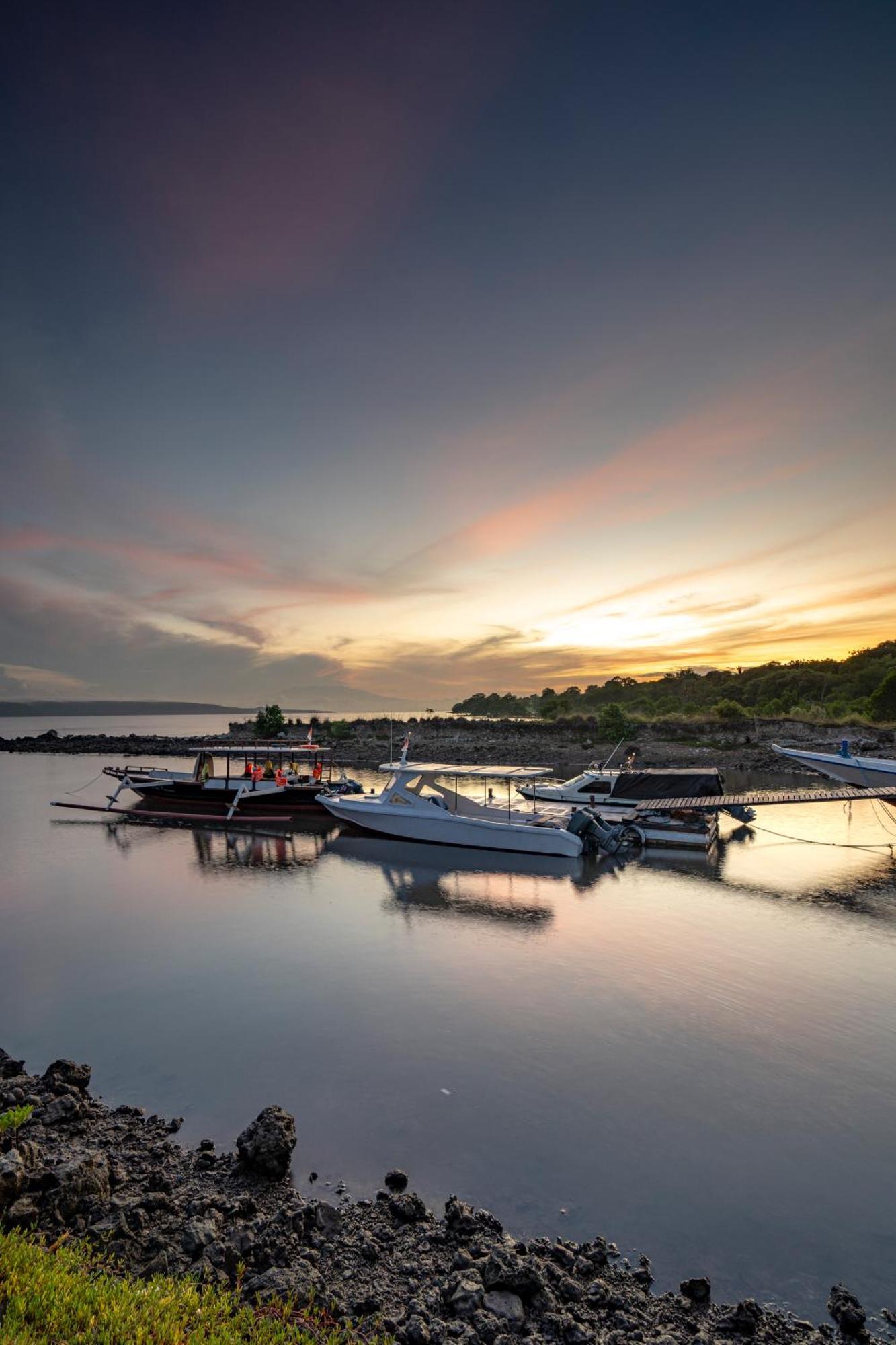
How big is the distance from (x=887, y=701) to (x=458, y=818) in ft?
245

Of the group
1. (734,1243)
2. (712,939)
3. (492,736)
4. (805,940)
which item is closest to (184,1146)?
(734,1243)

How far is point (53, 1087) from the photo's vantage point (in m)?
8.53

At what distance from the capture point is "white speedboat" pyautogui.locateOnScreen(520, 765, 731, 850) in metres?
26.3

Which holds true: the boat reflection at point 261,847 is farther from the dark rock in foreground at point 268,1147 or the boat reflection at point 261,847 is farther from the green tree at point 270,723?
the green tree at point 270,723

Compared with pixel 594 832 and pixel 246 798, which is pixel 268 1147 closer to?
pixel 594 832

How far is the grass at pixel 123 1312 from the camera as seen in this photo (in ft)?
13.9

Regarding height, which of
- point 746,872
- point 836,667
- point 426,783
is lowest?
point 746,872

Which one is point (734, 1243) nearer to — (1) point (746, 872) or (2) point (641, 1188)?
(2) point (641, 1188)

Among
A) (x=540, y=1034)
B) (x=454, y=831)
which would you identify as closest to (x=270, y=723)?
(x=454, y=831)

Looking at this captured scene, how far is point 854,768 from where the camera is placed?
98.0 ft

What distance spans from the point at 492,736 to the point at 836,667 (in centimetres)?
7120

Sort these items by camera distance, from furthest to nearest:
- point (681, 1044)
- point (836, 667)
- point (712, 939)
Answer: point (836, 667) < point (712, 939) < point (681, 1044)

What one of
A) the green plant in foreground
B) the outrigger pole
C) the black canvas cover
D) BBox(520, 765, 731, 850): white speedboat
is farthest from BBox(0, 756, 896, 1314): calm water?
the outrigger pole

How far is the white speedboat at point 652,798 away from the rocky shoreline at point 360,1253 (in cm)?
2090
